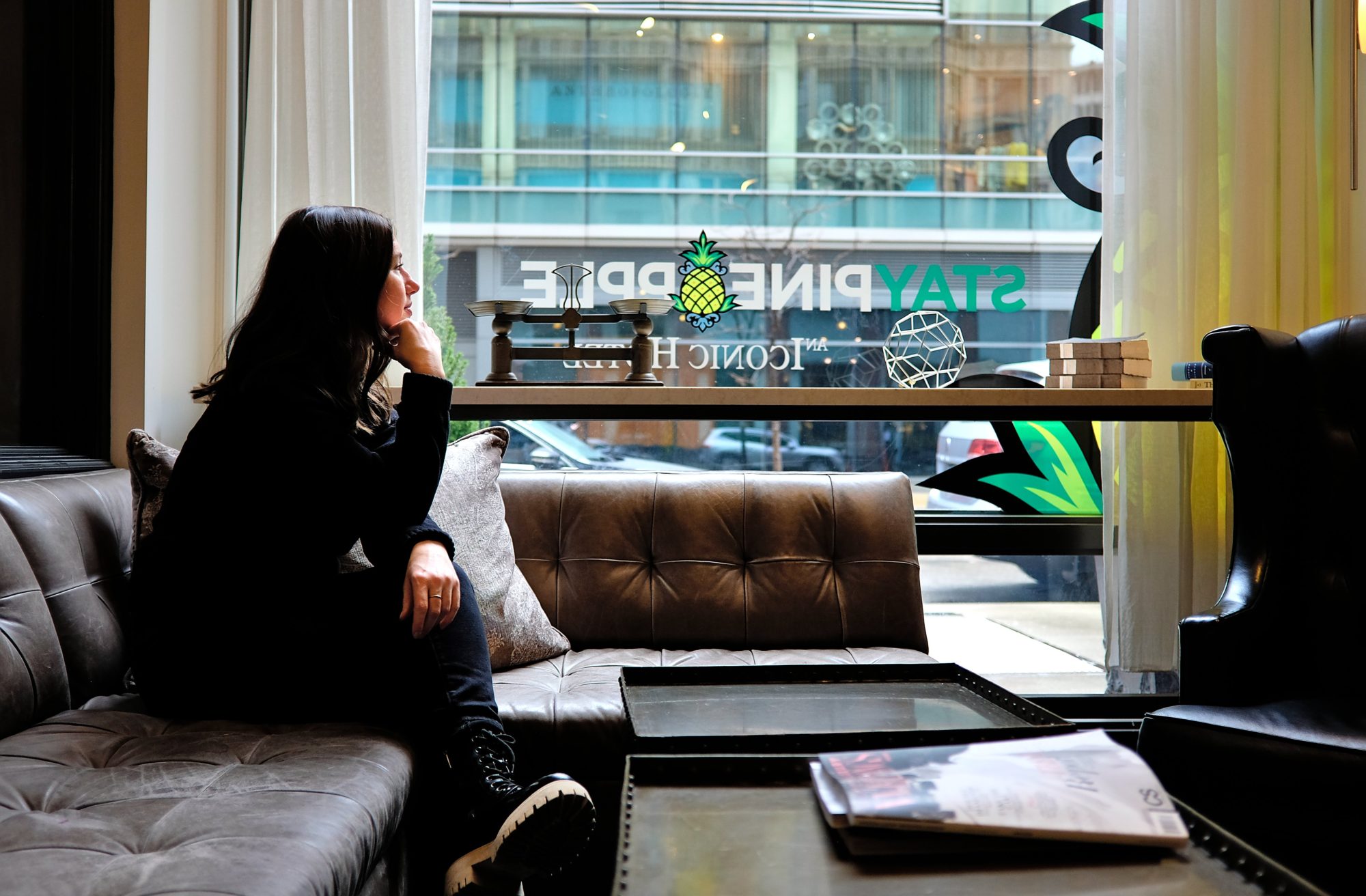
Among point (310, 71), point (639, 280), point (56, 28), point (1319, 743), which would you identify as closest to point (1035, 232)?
point (639, 280)

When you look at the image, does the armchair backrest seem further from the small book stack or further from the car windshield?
the car windshield

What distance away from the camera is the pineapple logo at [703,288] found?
2734mm

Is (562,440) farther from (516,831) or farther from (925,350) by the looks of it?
(516,831)

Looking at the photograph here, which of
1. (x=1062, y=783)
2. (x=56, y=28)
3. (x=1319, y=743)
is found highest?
(x=56, y=28)

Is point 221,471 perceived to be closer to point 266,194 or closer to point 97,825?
point 97,825

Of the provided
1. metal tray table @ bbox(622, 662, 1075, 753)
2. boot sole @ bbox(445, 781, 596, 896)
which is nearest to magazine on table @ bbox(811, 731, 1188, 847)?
metal tray table @ bbox(622, 662, 1075, 753)

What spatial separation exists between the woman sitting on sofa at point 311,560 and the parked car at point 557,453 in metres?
1.07

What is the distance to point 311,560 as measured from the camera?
5.19 feet

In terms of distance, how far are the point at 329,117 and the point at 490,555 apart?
3.95 ft

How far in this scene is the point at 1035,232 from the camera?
2811mm

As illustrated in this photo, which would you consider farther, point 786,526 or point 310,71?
point 310,71

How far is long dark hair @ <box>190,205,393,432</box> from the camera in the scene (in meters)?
1.63

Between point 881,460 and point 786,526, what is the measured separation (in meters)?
0.62

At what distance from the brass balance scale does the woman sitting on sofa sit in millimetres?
778
